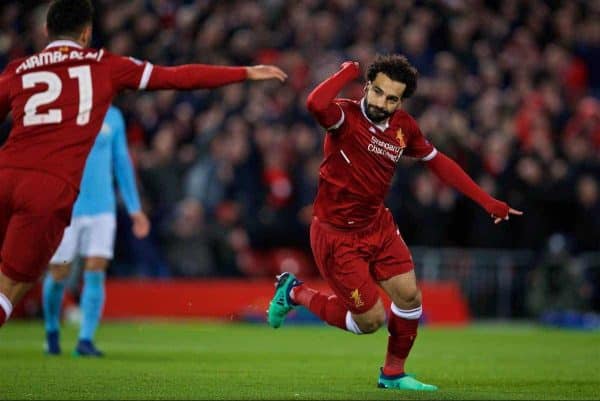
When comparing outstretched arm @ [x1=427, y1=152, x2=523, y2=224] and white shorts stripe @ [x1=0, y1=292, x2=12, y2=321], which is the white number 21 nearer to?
white shorts stripe @ [x1=0, y1=292, x2=12, y2=321]

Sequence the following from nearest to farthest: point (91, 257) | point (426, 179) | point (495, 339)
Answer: point (91, 257) < point (495, 339) < point (426, 179)

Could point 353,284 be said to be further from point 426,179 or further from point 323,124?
point 426,179

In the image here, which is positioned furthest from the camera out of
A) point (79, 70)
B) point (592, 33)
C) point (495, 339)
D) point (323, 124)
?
point (592, 33)

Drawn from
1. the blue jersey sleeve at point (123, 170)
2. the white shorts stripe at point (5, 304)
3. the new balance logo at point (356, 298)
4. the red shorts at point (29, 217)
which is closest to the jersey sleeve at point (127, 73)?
the red shorts at point (29, 217)

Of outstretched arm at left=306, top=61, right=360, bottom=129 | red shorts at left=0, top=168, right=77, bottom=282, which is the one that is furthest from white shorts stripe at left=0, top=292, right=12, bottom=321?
outstretched arm at left=306, top=61, right=360, bottom=129

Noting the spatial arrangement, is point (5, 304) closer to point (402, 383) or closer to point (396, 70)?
point (402, 383)

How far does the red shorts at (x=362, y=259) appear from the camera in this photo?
962 centimetres

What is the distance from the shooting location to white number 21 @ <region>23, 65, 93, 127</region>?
7.89 metres

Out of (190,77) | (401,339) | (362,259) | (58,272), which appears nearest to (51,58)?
(190,77)

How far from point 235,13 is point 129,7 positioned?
225 centimetres

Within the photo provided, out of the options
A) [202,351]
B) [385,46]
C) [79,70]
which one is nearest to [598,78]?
[385,46]

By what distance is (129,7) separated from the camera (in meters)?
21.8

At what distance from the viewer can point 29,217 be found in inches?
304

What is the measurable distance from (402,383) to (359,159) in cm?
173
